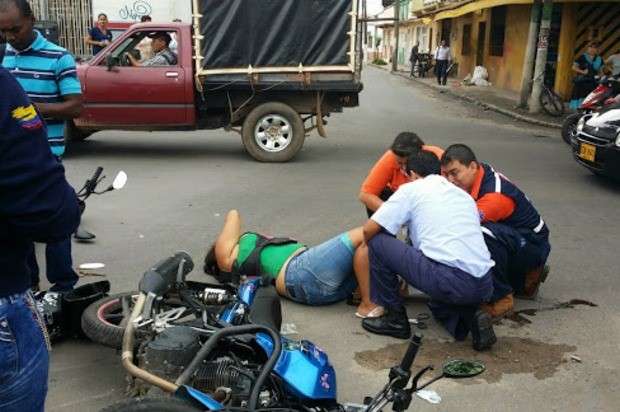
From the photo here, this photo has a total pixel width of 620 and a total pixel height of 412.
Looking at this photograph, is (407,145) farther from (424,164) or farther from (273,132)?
(273,132)

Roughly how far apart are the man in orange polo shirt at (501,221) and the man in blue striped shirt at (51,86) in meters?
2.34

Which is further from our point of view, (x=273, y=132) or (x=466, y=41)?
(x=466, y=41)

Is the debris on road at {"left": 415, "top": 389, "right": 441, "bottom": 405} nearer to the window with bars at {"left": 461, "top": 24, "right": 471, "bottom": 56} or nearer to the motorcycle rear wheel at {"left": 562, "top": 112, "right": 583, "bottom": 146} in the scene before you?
the motorcycle rear wheel at {"left": 562, "top": 112, "right": 583, "bottom": 146}

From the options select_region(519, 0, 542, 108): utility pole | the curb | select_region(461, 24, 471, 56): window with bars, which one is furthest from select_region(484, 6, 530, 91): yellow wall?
select_region(519, 0, 542, 108): utility pole

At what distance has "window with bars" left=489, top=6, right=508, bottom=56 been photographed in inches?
975

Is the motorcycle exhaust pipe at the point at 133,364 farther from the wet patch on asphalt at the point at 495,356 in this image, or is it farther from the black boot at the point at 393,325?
the black boot at the point at 393,325

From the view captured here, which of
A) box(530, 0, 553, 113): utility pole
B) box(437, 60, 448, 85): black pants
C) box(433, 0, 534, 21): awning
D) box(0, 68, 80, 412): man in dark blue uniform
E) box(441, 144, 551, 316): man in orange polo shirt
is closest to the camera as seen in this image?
box(0, 68, 80, 412): man in dark blue uniform

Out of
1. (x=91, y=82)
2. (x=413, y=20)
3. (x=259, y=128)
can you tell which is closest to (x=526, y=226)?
(x=259, y=128)

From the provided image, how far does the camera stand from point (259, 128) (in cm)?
947

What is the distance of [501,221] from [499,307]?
22.1 inches

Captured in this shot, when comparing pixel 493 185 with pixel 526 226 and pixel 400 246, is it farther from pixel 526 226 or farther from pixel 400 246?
pixel 400 246

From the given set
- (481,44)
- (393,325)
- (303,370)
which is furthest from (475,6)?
(303,370)

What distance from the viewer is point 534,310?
4.67 m

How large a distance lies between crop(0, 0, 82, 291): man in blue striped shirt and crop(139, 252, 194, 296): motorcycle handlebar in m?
1.20
